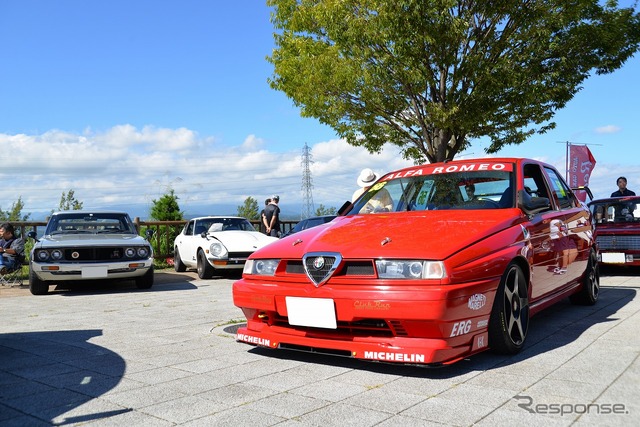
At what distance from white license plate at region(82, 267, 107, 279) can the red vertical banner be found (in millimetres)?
15092

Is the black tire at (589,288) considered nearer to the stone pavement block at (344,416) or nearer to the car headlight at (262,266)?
the car headlight at (262,266)

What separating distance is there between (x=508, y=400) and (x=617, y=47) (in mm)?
12154

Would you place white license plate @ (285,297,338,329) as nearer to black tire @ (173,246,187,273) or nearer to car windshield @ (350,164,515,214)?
car windshield @ (350,164,515,214)

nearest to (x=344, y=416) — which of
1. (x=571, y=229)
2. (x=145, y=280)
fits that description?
(x=571, y=229)

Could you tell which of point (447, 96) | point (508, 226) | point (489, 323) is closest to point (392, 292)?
point (489, 323)

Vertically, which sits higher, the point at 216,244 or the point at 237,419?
the point at 216,244

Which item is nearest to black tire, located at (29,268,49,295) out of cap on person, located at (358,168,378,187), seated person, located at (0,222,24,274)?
seated person, located at (0,222,24,274)

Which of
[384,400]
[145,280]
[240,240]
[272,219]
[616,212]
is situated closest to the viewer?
[384,400]

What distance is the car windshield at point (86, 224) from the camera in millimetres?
9828

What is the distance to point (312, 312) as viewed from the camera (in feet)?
12.5

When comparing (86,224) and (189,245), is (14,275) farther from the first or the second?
(189,245)

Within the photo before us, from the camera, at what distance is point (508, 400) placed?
3.05 m

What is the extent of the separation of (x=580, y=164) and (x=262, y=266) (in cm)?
1688

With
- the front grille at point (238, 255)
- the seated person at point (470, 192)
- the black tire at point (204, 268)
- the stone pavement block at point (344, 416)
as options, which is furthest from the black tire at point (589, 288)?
the black tire at point (204, 268)
